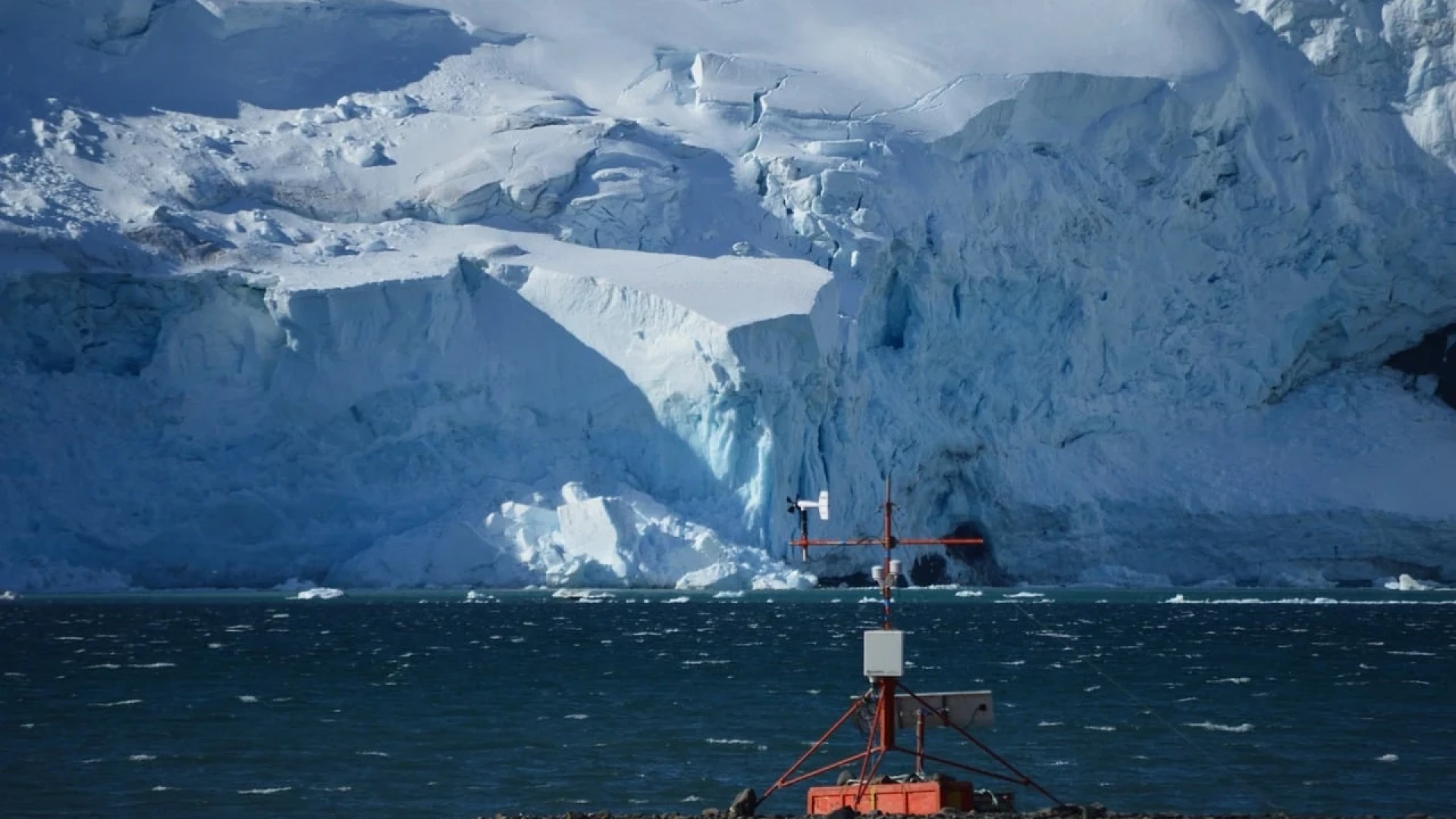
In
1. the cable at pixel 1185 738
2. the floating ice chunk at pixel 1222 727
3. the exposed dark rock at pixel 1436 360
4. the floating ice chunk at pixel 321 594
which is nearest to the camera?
the cable at pixel 1185 738

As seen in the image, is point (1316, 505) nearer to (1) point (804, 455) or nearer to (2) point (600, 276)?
(1) point (804, 455)

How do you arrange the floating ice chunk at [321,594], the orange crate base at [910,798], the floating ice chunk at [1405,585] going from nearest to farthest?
the orange crate base at [910,798] → the floating ice chunk at [321,594] → the floating ice chunk at [1405,585]

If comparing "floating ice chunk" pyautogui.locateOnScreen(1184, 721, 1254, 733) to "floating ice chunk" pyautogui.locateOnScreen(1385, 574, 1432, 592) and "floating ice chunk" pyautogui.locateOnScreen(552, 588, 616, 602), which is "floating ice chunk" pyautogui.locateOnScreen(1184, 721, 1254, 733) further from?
"floating ice chunk" pyautogui.locateOnScreen(1385, 574, 1432, 592)

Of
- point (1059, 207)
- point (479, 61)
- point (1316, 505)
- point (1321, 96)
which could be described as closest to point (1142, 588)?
point (1316, 505)

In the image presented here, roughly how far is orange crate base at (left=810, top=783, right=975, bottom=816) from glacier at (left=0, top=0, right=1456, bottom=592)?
24837mm

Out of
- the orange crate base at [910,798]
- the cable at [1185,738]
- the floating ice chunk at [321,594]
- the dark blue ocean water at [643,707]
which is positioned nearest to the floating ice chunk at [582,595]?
the dark blue ocean water at [643,707]

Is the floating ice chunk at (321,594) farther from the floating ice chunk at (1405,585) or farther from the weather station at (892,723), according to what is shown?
the weather station at (892,723)

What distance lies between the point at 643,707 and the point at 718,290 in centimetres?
1924

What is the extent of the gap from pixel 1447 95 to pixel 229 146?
29138 millimetres

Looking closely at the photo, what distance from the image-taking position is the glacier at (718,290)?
123ft

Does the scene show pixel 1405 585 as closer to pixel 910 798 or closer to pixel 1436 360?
pixel 1436 360

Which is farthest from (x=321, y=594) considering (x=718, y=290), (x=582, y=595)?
(x=718, y=290)

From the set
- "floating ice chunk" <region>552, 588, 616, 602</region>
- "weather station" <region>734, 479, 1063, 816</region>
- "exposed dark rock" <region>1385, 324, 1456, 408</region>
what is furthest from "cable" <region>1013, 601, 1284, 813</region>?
"exposed dark rock" <region>1385, 324, 1456, 408</region>

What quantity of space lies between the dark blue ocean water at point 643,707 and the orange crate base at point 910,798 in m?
2.35
